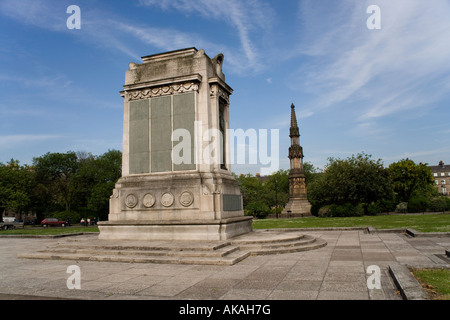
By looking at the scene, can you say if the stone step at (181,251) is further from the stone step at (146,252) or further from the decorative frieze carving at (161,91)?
the decorative frieze carving at (161,91)

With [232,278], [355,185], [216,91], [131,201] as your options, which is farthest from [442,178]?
[232,278]

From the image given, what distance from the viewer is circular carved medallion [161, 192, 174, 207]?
14.1 meters

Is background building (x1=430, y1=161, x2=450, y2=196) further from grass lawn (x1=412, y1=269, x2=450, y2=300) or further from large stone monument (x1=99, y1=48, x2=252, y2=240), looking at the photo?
grass lawn (x1=412, y1=269, x2=450, y2=300)

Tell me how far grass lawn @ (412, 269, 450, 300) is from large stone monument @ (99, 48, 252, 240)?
283 inches

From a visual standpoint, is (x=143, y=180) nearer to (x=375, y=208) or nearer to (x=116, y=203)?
(x=116, y=203)

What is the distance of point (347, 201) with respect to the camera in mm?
48094

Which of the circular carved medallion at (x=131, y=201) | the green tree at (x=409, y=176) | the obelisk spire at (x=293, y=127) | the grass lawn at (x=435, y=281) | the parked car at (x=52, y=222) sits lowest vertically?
the parked car at (x=52, y=222)

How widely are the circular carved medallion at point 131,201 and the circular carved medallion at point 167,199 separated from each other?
4.59ft

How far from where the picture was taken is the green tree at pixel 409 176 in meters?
70.2

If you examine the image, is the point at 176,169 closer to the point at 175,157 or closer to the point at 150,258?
the point at 175,157

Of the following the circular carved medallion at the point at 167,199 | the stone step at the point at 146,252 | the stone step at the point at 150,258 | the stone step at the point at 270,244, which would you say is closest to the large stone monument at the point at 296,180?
the stone step at the point at 270,244

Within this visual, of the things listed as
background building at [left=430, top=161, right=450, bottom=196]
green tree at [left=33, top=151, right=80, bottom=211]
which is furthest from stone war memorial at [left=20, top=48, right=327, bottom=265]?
background building at [left=430, top=161, right=450, bottom=196]
